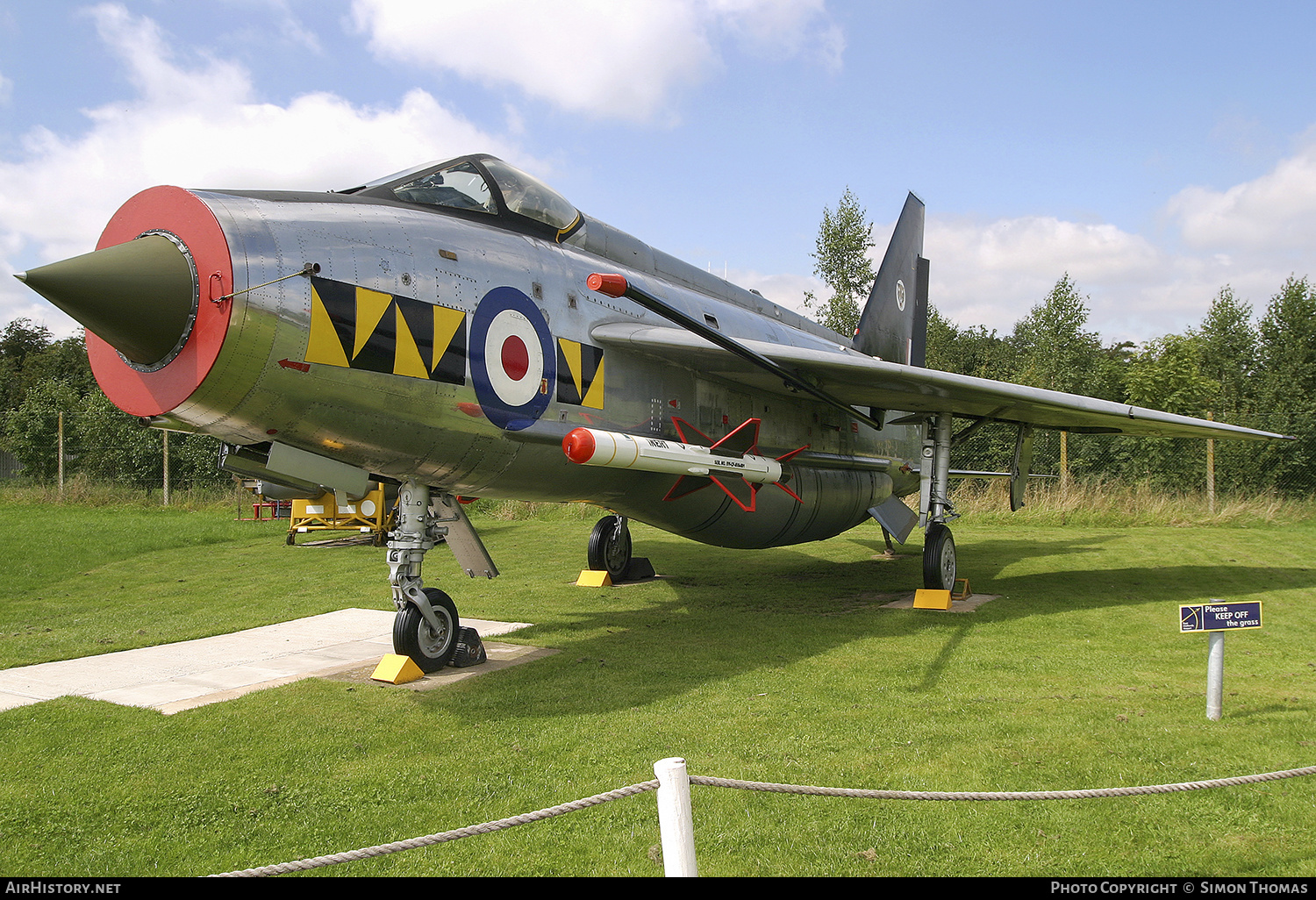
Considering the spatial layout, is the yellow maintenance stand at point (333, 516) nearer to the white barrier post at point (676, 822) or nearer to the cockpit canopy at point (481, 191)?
the cockpit canopy at point (481, 191)

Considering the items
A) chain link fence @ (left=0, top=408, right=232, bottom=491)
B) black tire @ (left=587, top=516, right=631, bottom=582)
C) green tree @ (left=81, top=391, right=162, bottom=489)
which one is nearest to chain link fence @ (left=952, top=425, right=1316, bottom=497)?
black tire @ (left=587, top=516, right=631, bottom=582)

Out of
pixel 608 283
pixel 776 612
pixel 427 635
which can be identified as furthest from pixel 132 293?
pixel 776 612

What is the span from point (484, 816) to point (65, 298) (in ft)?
11.2

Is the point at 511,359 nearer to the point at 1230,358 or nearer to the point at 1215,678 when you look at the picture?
the point at 1215,678

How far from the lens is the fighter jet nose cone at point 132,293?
423 centimetres

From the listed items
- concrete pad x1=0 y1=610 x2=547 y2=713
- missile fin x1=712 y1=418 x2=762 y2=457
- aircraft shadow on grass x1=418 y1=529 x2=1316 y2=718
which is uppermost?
missile fin x1=712 y1=418 x2=762 y2=457

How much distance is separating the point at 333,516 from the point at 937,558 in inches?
482

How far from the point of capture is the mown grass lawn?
3342mm

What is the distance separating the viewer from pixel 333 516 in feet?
54.7

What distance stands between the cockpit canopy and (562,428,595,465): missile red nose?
1927mm

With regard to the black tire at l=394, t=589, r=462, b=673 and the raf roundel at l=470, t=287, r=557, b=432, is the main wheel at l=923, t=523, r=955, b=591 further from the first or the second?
the black tire at l=394, t=589, r=462, b=673

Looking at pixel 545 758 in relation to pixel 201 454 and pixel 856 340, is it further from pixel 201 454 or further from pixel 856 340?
pixel 201 454

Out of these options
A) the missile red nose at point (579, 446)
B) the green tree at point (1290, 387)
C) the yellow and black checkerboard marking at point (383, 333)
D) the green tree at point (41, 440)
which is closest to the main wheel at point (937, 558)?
the missile red nose at point (579, 446)

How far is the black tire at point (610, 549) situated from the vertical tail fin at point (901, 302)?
193 inches
